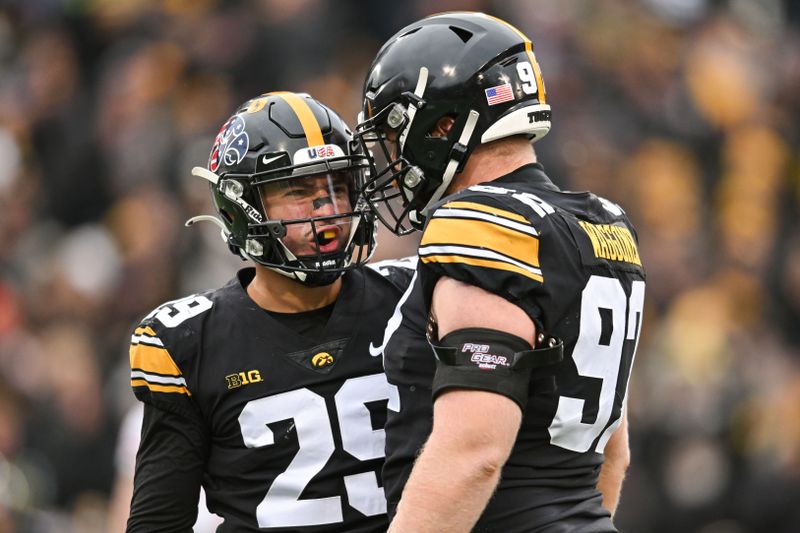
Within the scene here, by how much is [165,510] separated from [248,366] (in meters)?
0.43

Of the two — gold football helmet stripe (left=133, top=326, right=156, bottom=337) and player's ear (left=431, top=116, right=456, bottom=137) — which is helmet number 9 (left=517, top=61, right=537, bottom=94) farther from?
gold football helmet stripe (left=133, top=326, right=156, bottom=337)

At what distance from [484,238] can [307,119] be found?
3.06 feet

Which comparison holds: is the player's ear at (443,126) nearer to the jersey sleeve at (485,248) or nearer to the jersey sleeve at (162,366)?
the jersey sleeve at (485,248)

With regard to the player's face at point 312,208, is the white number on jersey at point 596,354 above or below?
below

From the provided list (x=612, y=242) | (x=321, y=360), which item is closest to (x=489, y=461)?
(x=612, y=242)

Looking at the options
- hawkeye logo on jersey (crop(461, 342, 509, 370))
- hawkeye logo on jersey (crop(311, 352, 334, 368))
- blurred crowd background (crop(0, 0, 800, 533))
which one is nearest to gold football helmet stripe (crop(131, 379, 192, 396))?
hawkeye logo on jersey (crop(311, 352, 334, 368))

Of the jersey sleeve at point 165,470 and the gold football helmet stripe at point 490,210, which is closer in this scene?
the gold football helmet stripe at point 490,210

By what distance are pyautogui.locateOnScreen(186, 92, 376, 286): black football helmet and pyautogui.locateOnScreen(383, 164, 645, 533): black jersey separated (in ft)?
1.36

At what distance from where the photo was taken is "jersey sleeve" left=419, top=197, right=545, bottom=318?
278cm

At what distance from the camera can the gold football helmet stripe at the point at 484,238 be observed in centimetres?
280

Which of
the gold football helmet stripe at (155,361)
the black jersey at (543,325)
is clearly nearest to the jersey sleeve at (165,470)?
the gold football helmet stripe at (155,361)

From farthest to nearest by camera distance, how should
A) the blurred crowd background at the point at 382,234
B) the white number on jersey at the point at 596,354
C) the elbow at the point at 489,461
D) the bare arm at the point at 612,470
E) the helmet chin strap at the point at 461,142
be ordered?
1. the blurred crowd background at the point at 382,234
2. the bare arm at the point at 612,470
3. the helmet chin strap at the point at 461,142
4. the white number on jersey at the point at 596,354
5. the elbow at the point at 489,461

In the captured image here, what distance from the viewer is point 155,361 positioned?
11.2 feet

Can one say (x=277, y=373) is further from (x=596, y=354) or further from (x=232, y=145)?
(x=596, y=354)
